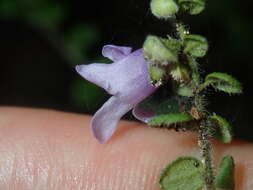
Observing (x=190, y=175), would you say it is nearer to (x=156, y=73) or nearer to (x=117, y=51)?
(x=156, y=73)

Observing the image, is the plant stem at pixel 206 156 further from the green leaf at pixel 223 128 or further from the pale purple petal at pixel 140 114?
the pale purple petal at pixel 140 114

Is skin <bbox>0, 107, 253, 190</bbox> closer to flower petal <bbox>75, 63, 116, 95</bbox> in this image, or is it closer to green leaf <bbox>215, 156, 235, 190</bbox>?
green leaf <bbox>215, 156, 235, 190</bbox>

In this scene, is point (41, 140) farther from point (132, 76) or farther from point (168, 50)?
point (168, 50)

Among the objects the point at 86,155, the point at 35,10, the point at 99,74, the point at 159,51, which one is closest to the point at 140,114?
the point at 99,74

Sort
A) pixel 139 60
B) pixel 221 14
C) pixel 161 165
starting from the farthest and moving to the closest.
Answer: pixel 221 14, pixel 161 165, pixel 139 60

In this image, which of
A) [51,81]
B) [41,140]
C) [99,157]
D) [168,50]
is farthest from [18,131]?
[51,81]

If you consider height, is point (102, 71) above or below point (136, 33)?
below

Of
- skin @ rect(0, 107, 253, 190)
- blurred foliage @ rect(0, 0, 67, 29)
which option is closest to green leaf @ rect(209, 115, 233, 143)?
skin @ rect(0, 107, 253, 190)

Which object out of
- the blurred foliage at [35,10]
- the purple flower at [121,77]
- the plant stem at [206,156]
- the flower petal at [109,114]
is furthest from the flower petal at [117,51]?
the blurred foliage at [35,10]
